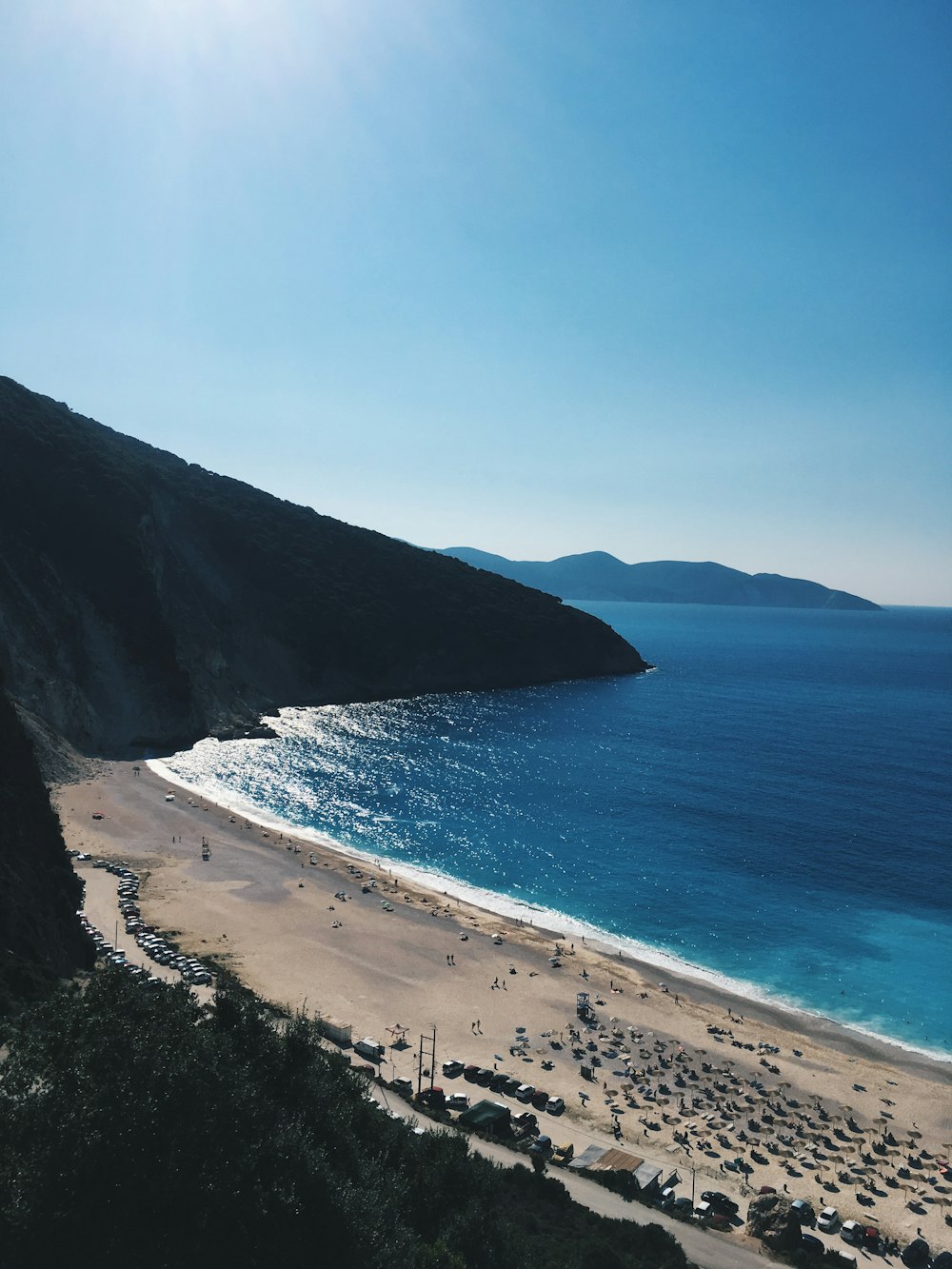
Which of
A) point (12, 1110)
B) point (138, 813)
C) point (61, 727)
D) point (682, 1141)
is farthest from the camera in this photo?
point (61, 727)

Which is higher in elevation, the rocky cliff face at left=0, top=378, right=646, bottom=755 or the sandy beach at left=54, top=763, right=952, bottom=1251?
the rocky cliff face at left=0, top=378, right=646, bottom=755

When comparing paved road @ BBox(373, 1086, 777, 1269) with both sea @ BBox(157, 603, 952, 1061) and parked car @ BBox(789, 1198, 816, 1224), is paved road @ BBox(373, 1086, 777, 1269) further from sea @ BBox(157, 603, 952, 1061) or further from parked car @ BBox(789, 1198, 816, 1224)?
sea @ BBox(157, 603, 952, 1061)

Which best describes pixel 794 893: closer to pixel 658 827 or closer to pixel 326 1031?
pixel 658 827

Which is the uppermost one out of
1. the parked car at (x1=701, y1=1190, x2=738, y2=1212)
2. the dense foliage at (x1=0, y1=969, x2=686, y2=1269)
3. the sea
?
the dense foliage at (x1=0, y1=969, x2=686, y2=1269)

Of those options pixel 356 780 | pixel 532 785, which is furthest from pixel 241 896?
pixel 532 785

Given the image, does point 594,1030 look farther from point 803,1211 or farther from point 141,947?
point 141,947

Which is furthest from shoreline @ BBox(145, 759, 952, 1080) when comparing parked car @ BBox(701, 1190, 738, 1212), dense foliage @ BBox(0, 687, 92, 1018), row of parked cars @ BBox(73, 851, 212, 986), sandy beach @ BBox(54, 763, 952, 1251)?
dense foliage @ BBox(0, 687, 92, 1018)

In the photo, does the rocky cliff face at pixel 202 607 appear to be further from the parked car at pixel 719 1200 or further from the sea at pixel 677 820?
the parked car at pixel 719 1200

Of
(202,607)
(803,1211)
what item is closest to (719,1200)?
(803,1211)

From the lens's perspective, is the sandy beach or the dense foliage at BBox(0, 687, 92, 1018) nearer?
the dense foliage at BBox(0, 687, 92, 1018)
